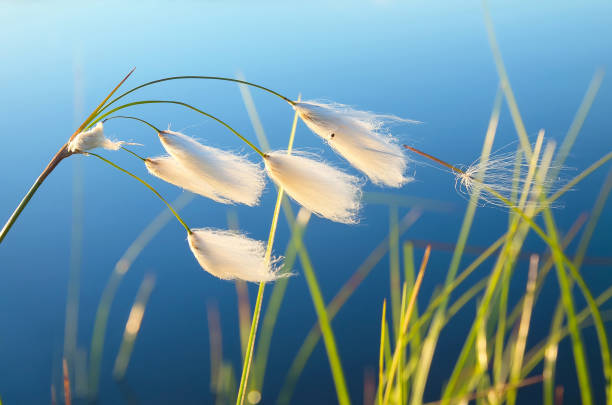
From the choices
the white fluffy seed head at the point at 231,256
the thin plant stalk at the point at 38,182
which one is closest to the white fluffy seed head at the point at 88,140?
the thin plant stalk at the point at 38,182

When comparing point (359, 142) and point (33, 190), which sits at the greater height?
point (359, 142)

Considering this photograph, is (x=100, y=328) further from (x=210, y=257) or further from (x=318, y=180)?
(x=318, y=180)

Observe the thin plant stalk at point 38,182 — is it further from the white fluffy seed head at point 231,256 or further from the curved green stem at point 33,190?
the white fluffy seed head at point 231,256

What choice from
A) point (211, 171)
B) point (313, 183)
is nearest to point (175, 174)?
point (211, 171)

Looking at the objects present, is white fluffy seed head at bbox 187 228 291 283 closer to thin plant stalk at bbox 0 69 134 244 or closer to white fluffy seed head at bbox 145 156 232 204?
white fluffy seed head at bbox 145 156 232 204

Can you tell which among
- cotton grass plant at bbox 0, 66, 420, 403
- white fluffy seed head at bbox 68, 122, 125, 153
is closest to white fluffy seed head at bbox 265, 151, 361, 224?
cotton grass plant at bbox 0, 66, 420, 403

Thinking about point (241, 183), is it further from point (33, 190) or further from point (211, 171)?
point (33, 190)
